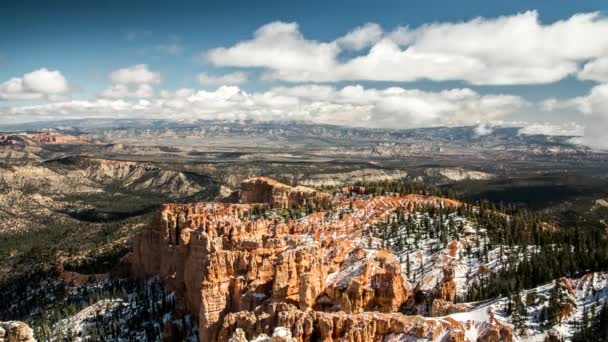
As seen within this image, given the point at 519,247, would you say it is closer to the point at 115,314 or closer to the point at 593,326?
the point at 593,326

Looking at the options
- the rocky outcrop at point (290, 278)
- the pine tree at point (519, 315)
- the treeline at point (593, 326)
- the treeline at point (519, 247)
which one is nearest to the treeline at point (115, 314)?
the rocky outcrop at point (290, 278)

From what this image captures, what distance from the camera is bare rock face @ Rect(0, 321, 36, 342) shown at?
251 feet

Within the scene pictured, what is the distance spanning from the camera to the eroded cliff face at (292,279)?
2486 inches

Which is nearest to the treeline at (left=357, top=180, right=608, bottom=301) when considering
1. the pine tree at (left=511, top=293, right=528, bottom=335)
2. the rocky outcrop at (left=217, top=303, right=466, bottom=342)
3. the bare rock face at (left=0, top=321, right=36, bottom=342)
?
the pine tree at (left=511, top=293, right=528, bottom=335)

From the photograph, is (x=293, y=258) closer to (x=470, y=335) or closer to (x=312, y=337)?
(x=312, y=337)

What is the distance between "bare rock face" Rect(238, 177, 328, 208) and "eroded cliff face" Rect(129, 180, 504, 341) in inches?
909

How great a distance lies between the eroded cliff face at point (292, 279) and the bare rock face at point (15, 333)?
2753cm

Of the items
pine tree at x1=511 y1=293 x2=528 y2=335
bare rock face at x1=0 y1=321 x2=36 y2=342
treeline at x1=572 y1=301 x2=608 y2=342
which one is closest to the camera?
treeline at x1=572 y1=301 x2=608 y2=342

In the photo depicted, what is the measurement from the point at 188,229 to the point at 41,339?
1513 inches

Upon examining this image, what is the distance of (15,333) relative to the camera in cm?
7725

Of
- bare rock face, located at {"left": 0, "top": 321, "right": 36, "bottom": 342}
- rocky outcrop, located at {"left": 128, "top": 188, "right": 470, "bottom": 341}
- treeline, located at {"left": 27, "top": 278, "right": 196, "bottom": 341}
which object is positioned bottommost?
treeline, located at {"left": 27, "top": 278, "right": 196, "bottom": 341}

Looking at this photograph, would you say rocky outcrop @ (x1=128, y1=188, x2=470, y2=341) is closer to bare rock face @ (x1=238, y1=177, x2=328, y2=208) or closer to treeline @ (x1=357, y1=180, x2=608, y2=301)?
treeline @ (x1=357, y1=180, x2=608, y2=301)

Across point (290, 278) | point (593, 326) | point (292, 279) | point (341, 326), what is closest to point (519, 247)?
point (593, 326)

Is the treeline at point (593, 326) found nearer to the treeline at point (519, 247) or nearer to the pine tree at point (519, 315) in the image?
the pine tree at point (519, 315)
